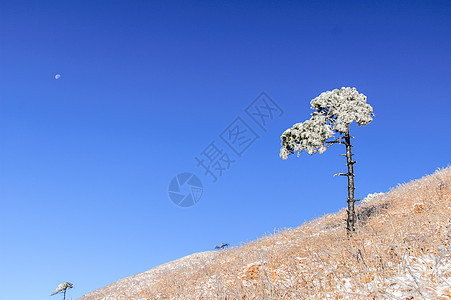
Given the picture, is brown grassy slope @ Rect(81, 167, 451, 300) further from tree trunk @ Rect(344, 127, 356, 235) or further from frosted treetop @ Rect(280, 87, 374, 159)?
frosted treetop @ Rect(280, 87, 374, 159)

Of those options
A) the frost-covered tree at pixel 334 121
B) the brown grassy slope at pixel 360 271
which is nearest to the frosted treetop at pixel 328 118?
the frost-covered tree at pixel 334 121

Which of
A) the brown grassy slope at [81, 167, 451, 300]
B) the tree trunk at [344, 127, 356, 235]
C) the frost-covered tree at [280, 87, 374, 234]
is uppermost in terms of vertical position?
the frost-covered tree at [280, 87, 374, 234]

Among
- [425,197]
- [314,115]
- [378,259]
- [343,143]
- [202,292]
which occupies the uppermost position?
[314,115]

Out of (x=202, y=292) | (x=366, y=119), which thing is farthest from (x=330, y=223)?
(x=202, y=292)

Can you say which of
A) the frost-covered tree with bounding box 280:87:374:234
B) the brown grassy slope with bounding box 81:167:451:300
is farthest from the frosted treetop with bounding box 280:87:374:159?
the brown grassy slope with bounding box 81:167:451:300

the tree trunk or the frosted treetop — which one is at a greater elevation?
the frosted treetop

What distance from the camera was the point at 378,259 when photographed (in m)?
7.41

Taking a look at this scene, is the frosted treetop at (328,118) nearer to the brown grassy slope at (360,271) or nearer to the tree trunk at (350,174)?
the tree trunk at (350,174)

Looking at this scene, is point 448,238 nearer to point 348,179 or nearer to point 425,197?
point 348,179

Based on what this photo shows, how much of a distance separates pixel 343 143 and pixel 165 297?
13104 millimetres

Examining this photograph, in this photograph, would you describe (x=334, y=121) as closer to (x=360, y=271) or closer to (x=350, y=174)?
(x=350, y=174)

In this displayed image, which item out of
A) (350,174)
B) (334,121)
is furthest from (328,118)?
(350,174)

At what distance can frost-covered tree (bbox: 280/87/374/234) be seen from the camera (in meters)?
17.6

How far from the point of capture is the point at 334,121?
18000 mm
